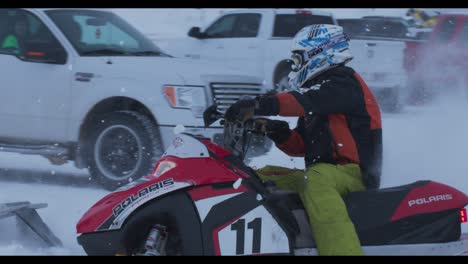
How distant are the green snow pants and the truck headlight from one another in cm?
324

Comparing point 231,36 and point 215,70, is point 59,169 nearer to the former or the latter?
point 215,70

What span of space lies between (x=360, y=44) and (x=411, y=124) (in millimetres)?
3592

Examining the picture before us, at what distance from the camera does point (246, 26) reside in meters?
15.0

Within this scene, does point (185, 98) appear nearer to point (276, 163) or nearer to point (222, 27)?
point (276, 163)

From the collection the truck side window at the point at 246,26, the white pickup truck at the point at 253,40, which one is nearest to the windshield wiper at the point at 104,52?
the white pickup truck at the point at 253,40

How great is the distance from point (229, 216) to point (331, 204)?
51 centimetres

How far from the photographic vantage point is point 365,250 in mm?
3900

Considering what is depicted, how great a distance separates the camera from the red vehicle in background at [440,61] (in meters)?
Answer: 12.8

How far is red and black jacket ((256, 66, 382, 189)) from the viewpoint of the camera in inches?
157

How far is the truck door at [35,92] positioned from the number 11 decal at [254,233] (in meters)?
4.21

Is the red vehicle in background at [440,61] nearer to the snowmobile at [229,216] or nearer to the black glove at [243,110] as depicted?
the snowmobile at [229,216]

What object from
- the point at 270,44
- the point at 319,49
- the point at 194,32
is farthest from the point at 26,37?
the point at 270,44

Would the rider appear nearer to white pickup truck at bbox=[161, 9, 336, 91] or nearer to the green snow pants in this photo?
the green snow pants
